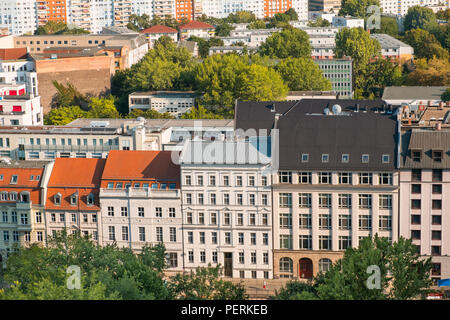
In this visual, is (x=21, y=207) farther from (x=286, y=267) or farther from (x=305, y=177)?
(x=305, y=177)

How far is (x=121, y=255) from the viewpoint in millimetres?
81438

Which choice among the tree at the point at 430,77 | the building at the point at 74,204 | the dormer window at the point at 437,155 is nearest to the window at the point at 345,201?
the dormer window at the point at 437,155

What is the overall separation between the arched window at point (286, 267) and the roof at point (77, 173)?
66.1 feet

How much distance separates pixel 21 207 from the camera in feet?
319

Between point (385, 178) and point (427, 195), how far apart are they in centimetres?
421

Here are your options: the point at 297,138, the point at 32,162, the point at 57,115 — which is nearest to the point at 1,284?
the point at 32,162

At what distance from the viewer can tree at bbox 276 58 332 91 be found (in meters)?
180

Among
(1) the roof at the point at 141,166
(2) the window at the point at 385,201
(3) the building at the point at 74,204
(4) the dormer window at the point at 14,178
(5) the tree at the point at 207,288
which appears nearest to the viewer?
(5) the tree at the point at 207,288

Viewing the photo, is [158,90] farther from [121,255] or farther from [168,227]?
[121,255]

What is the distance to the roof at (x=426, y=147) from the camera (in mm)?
90375

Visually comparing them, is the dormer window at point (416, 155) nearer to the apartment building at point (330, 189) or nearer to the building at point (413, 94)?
the apartment building at point (330, 189)

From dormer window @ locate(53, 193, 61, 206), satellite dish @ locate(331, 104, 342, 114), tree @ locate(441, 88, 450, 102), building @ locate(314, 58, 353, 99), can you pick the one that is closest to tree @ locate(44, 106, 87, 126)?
dormer window @ locate(53, 193, 61, 206)

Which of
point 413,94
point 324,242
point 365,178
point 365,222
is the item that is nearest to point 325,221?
point 324,242

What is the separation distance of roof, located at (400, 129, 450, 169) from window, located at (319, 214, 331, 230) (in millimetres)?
8651
